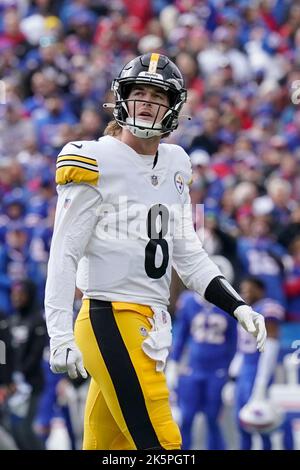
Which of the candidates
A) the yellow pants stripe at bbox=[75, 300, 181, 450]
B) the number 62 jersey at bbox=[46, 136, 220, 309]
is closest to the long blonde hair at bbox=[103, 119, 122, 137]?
the number 62 jersey at bbox=[46, 136, 220, 309]

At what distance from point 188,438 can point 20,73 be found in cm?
514

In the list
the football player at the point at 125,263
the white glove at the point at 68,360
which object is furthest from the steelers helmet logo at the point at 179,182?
the white glove at the point at 68,360

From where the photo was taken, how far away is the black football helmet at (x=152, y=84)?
4801 mm

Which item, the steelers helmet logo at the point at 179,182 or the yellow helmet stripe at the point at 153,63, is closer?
the yellow helmet stripe at the point at 153,63

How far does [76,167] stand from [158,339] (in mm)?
695

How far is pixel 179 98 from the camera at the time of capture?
490 centimetres

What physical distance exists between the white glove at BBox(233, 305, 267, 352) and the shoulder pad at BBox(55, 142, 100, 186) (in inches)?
29.5

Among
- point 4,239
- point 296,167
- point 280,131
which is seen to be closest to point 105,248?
point 4,239

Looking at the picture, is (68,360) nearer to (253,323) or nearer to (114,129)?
(253,323)

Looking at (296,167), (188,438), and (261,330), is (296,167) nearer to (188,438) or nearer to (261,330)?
(188,438)

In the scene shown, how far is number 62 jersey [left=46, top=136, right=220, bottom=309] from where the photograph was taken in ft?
15.2

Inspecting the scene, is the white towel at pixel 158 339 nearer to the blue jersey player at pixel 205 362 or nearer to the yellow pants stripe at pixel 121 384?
the yellow pants stripe at pixel 121 384

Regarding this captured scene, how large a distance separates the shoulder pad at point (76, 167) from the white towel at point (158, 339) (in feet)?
1.82

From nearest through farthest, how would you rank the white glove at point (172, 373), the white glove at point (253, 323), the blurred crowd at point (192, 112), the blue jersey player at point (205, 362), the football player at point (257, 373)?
the white glove at point (253, 323) < the football player at point (257, 373) < the blue jersey player at point (205, 362) < the white glove at point (172, 373) < the blurred crowd at point (192, 112)
